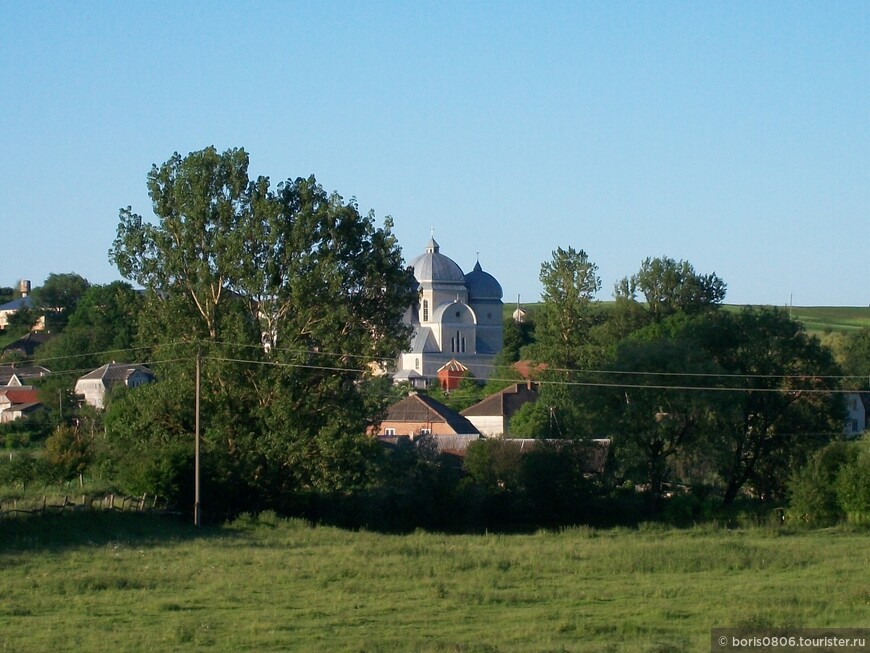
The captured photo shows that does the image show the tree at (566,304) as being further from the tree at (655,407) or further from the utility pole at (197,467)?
the utility pole at (197,467)

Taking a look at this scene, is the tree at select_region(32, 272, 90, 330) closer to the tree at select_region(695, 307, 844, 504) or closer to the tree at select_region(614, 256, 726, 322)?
the tree at select_region(614, 256, 726, 322)

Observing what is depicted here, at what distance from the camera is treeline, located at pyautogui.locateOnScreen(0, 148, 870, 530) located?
33469mm

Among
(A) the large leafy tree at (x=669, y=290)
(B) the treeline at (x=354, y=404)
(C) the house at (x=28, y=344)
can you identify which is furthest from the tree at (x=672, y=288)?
(C) the house at (x=28, y=344)

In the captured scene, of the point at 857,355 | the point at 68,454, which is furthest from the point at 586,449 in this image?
the point at 857,355

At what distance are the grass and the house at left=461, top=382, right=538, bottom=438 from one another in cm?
3391

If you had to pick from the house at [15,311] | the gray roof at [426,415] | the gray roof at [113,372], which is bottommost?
the gray roof at [426,415]

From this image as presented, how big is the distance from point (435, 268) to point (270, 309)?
71.2 m

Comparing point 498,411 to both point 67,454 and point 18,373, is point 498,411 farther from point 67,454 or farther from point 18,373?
point 18,373

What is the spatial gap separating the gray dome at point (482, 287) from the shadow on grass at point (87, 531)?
→ 74512mm

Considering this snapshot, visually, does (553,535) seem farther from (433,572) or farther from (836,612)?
(836,612)

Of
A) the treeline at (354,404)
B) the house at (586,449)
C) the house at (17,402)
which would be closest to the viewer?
the treeline at (354,404)

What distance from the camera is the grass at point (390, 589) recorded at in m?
15.0

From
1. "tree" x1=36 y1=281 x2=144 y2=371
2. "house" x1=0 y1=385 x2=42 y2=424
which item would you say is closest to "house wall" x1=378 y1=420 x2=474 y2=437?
"tree" x1=36 y1=281 x2=144 y2=371

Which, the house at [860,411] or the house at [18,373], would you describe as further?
the house at [18,373]
